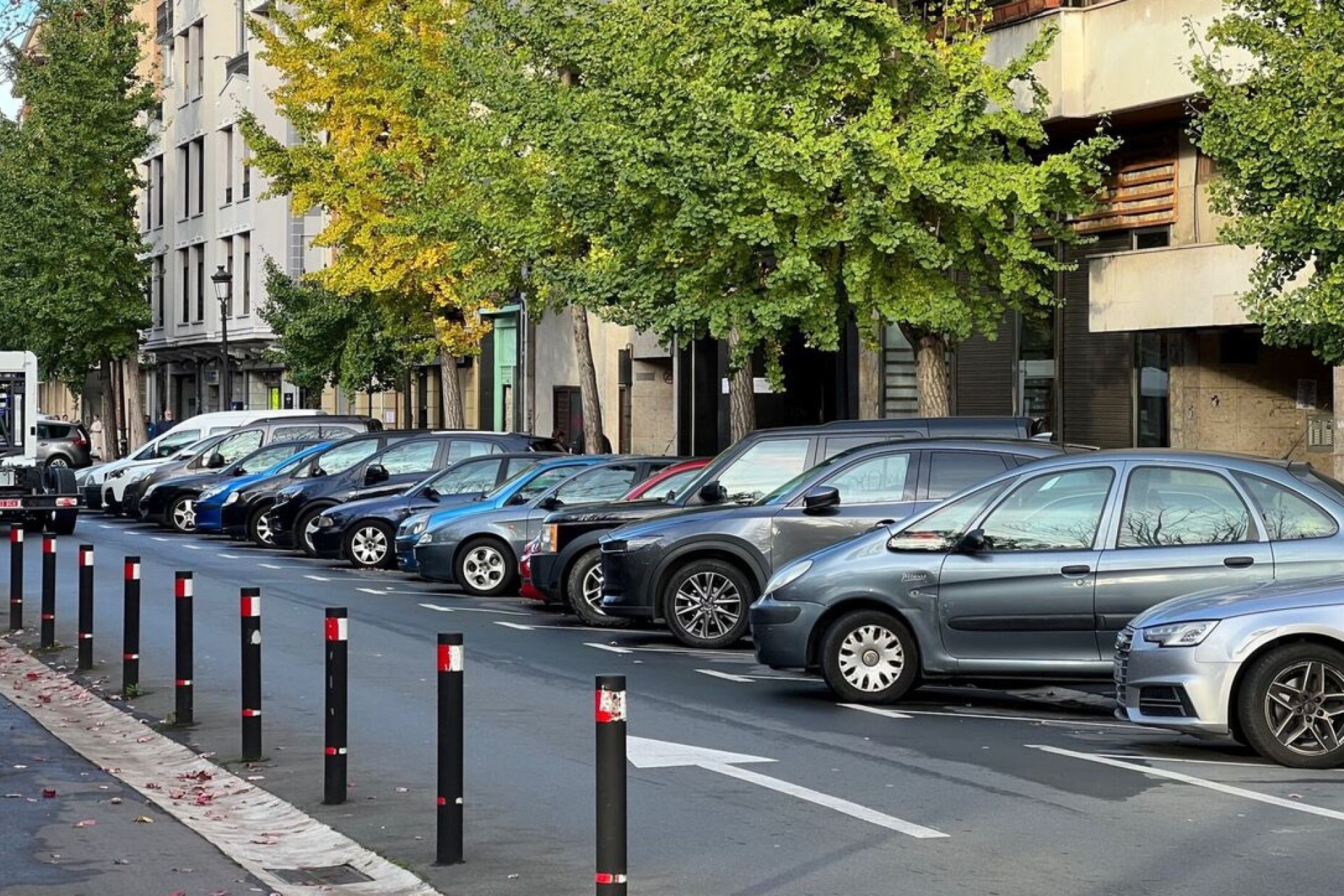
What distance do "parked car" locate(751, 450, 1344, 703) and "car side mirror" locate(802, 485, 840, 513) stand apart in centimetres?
242

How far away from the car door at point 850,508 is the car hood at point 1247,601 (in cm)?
530

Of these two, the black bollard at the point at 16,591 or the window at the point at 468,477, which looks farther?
the window at the point at 468,477

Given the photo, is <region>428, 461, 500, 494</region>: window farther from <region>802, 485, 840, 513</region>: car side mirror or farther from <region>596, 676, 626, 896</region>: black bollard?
<region>596, 676, 626, 896</region>: black bollard

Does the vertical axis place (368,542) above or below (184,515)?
below

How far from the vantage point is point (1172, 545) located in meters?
12.7

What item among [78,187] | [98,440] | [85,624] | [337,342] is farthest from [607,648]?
[98,440]

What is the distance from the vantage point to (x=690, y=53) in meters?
24.1

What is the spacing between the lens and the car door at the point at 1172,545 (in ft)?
41.0

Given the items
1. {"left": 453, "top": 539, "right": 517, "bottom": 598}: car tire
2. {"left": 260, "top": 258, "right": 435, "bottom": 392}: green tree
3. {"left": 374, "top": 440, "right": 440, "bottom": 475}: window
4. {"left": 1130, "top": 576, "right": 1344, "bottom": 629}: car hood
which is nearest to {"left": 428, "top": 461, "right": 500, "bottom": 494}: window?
{"left": 374, "top": 440, "right": 440, "bottom": 475}: window

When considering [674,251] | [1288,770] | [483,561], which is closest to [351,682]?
[1288,770]

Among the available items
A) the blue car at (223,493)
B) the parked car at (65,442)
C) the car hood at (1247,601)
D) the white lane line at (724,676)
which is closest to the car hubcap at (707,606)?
the white lane line at (724,676)

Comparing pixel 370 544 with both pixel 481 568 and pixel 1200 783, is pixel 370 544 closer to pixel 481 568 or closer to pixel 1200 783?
pixel 481 568

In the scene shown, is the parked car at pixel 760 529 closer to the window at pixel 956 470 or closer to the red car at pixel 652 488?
the window at pixel 956 470

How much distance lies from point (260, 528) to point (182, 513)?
5.35 metres
